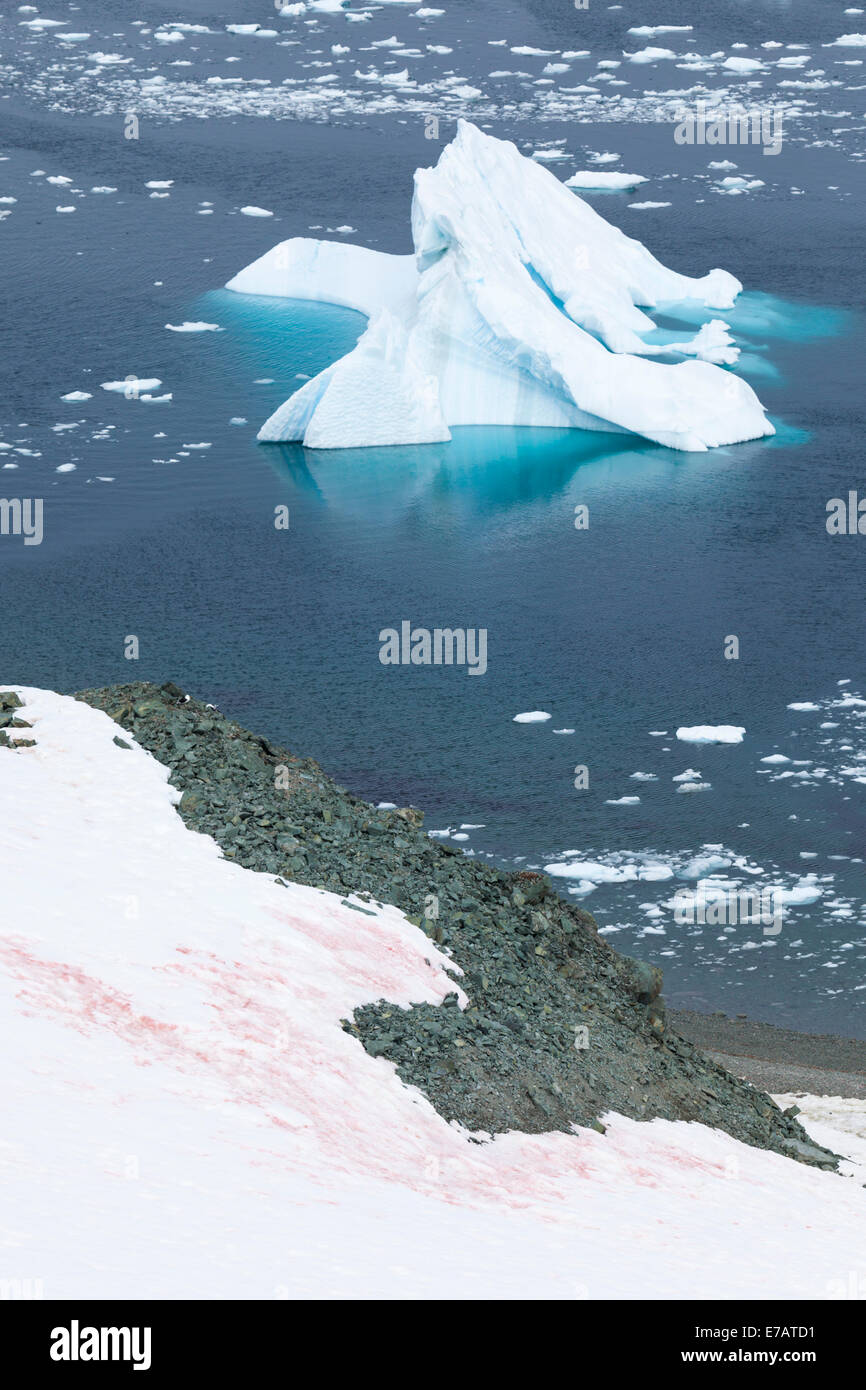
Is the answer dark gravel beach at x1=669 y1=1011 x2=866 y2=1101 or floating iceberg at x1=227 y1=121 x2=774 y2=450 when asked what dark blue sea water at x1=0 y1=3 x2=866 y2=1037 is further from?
floating iceberg at x1=227 y1=121 x2=774 y2=450

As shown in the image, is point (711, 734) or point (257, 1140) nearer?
point (257, 1140)

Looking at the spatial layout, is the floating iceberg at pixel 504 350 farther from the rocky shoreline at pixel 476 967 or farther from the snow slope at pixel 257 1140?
the snow slope at pixel 257 1140

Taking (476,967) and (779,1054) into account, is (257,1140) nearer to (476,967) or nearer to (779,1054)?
(476,967)

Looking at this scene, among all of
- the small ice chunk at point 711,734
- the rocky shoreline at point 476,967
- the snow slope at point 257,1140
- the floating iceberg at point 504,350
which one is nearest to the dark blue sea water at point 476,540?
the small ice chunk at point 711,734

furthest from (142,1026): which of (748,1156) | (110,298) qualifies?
(110,298)

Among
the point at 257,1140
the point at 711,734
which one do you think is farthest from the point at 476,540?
the point at 257,1140

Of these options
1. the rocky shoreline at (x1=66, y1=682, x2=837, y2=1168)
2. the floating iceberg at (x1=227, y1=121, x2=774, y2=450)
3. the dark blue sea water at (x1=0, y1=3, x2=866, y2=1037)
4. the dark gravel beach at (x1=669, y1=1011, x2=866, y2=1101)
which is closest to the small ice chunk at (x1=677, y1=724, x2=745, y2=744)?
the dark blue sea water at (x1=0, y1=3, x2=866, y2=1037)

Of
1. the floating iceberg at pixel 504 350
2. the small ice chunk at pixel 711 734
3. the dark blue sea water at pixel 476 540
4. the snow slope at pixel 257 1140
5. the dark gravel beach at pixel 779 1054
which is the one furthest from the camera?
the floating iceberg at pixel 504 350
